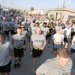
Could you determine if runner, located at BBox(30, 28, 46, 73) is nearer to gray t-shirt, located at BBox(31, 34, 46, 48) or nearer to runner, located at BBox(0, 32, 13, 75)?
gray t-shirt, located at BBox(31, 34, 46, 48)

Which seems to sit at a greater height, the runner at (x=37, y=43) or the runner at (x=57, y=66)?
the runner at (x=57, y=66)

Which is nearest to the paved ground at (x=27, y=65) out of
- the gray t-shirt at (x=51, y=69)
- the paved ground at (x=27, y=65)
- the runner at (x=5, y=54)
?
the paved ground at (x=27, y=65)

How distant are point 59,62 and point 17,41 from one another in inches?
172

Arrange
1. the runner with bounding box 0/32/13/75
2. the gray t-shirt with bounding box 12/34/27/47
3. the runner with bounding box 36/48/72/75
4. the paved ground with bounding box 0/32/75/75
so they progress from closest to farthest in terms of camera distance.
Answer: the runner with bounding box 36/48/72/75 < the runner with bounding box 0/32/13/75 < the paved ground with bounding box 0/32/75/75 < the gray t-shirt with bounding box 12/34/27/47

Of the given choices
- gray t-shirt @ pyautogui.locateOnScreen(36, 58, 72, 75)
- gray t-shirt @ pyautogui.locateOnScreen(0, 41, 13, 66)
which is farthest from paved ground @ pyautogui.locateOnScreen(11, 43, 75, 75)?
gray t-shirt @ pyautogui.locateOnScreen(36, 58, 72, 75)

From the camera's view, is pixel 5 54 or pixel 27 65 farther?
pixel 27 65

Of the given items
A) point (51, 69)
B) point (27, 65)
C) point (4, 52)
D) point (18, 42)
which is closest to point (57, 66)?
point (51, 69)

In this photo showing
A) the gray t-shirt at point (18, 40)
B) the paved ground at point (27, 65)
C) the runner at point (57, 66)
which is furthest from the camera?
the gray t-shirt at point (18, 40)

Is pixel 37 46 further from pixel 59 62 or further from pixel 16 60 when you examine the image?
pixel 59 62

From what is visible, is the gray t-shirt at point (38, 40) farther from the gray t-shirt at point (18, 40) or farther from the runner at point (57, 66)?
the runner at point (57, 66)

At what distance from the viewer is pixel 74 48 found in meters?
8.48

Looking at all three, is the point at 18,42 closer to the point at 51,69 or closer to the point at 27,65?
the point at 27,65

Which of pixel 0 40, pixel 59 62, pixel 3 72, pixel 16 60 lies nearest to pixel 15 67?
pixel 16 60

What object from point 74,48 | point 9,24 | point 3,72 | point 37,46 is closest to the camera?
point 3,72
